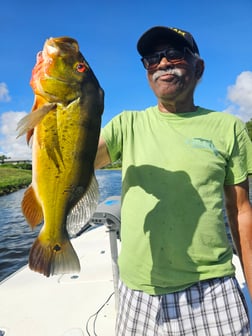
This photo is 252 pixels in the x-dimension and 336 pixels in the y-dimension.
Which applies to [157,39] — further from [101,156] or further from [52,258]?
[52,258]

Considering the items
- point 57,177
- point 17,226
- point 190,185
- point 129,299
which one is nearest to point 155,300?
point 129,299

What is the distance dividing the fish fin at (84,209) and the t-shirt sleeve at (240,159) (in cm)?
104

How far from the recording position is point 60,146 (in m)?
1.74

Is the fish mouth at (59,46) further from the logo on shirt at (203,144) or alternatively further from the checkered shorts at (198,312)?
the checkered shorts at (198,312)

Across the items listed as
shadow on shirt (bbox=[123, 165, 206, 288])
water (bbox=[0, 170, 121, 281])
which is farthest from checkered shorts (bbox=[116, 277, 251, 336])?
water (bbox=[0, 170, 121, 281])

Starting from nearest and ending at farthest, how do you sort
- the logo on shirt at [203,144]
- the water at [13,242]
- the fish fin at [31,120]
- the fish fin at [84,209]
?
the fish fin at [31,120] < the fish fin at [84,209] < the logo on shirt at [203,144] < the water at [13,242]

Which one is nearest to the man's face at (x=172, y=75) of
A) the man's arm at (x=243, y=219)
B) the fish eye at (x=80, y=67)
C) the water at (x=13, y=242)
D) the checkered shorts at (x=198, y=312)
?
the fish eye at (x=80, y=67)

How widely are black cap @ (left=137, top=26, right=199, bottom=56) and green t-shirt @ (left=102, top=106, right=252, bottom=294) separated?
53 centimetres

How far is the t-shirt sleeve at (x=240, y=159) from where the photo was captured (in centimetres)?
223

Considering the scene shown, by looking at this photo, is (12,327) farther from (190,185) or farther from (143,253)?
(190,185)

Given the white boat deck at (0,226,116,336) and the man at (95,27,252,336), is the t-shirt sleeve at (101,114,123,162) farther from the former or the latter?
the white boat deck at (0,226,116,336)

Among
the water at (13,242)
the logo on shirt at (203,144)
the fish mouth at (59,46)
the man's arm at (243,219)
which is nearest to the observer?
the fish mouth at (59,46)

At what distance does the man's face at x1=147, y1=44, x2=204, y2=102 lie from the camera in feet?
7.16

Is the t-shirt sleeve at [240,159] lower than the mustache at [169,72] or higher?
lower
